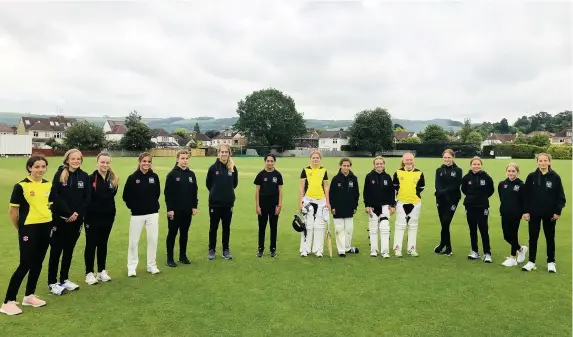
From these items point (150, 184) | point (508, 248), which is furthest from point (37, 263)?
point (508, 248)

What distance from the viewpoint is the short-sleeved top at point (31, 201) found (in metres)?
5.32

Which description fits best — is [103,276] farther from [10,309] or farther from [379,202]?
[379,202]

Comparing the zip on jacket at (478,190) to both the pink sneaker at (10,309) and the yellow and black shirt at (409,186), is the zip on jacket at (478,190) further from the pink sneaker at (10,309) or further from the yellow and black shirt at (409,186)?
the pink sneaker at (10,309)

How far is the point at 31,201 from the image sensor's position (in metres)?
5.37

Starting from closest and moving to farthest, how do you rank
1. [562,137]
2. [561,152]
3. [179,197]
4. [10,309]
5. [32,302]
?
1. [10,309]
2. [32,302]
3. [179,197]
4. [561,152]
5. [562,137]

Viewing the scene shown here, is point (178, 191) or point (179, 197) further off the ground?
point (178, 191)

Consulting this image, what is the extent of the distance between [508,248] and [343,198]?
12.8 feet

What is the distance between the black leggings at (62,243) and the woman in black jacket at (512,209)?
23.0 feet

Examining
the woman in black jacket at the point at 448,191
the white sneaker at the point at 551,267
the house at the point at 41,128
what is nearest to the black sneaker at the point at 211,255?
the woman in black jacket at the point at 448,191

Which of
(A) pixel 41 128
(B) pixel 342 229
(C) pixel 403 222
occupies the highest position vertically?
(A) pixel 41 128

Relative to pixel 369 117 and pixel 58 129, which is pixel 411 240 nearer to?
pixel 369 117

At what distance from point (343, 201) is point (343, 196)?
94mm

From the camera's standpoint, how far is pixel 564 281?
6.63 metres

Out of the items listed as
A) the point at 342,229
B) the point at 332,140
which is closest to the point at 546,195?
the point at 342,229
